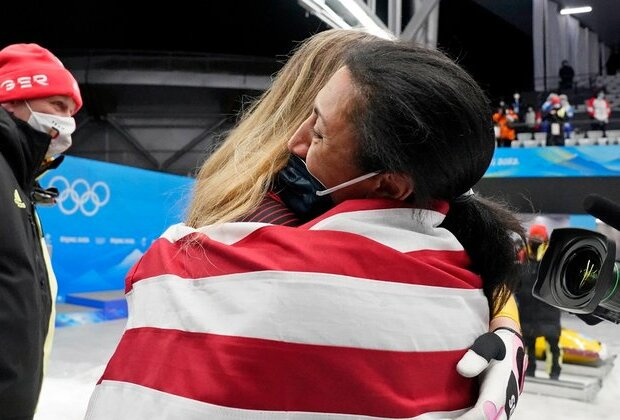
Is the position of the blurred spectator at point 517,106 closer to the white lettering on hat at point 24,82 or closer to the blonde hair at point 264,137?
the white lettering on hat at point 24,82

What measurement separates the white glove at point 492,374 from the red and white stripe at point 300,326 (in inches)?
0.6

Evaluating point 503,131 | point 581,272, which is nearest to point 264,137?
point 581,272

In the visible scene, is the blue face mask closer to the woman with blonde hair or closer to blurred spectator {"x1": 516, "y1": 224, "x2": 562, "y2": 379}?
the woman with blonde hair

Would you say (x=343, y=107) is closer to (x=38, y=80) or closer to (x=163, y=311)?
(x=163, y=311)

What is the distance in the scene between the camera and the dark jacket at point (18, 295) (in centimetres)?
138

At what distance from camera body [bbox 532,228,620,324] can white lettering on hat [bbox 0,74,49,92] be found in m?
1.68

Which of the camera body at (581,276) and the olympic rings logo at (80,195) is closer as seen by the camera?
the camera body at (581,276)

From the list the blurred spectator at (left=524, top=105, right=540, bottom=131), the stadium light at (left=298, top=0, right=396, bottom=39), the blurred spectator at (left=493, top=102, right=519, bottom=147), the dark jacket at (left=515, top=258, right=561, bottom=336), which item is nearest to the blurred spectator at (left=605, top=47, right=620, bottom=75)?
the blurred spectator at (left=524, top=105, right=540, bottom=131)

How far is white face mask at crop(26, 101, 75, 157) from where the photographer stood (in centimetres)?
190

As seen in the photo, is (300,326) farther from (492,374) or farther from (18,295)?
(18,295)

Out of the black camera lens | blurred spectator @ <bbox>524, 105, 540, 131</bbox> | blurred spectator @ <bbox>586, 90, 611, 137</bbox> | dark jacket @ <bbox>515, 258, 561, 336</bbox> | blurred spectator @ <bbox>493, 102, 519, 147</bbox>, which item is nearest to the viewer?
the black camera lens

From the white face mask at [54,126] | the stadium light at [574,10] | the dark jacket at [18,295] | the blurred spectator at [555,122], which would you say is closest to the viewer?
the dark jacket at [18,295]

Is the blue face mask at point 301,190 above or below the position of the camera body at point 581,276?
above

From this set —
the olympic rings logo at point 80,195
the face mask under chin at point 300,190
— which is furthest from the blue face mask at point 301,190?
the olympic rings logo at point 80,195
